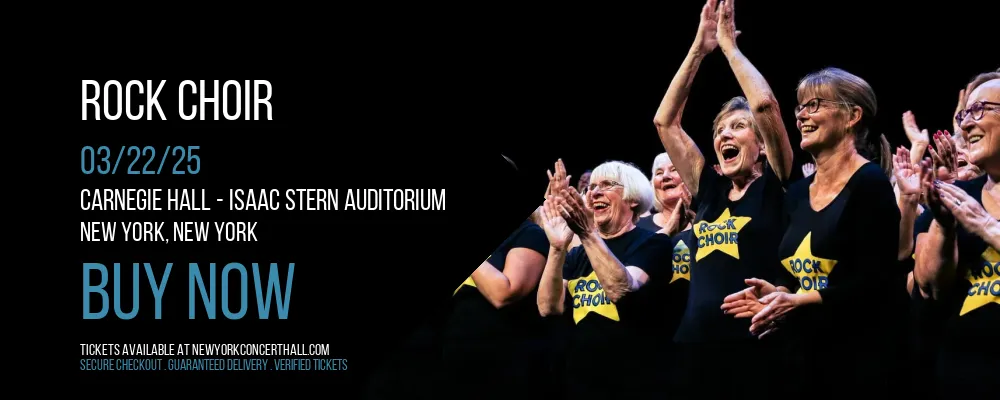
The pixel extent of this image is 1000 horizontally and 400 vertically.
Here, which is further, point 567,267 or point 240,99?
point 240,99

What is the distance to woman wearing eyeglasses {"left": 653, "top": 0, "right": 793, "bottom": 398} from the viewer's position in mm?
3340

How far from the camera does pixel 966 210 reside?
2889mm

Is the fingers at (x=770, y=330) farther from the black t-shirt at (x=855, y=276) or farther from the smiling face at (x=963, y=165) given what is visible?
the smiling face at (x=963, y=165)

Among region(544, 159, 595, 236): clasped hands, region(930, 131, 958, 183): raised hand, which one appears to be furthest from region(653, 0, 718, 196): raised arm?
region(930, 131, 958, 183): raised hand

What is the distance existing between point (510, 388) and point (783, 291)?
1245 mm

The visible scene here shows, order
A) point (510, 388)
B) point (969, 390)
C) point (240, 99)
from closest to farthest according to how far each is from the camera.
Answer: point (969, 390) → point (510, 388) → point (240, 99)

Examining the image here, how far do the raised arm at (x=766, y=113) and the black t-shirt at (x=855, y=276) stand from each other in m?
0.27

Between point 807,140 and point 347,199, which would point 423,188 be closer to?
point 347,199

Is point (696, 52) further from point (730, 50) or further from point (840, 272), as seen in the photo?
point (840, 272)

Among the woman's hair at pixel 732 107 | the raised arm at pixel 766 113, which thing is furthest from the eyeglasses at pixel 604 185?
the raised arm at pixel 766 113

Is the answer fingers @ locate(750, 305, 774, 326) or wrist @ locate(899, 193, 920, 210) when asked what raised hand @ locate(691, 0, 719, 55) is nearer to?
wrist @ locate(899, 193, 920, 210)

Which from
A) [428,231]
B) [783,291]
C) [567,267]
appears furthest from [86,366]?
[783,291]

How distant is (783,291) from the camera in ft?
10.4

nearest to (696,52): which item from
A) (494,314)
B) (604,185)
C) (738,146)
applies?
(738,146)
